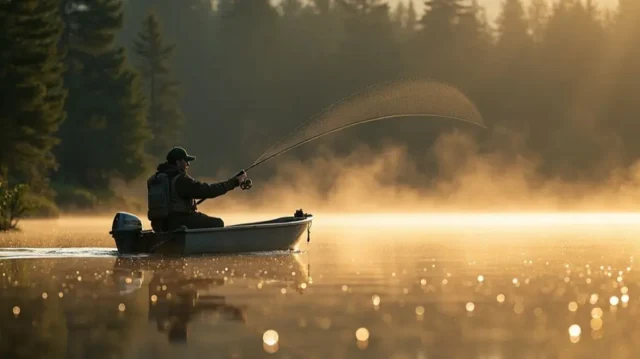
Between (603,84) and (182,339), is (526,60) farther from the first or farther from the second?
(182,339)

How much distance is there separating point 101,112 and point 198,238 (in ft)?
197

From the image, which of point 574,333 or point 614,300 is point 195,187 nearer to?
point 614,300

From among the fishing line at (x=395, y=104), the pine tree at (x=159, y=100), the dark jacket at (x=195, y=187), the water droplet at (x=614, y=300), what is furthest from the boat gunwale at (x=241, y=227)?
the pine tree at (x=159, y=100)

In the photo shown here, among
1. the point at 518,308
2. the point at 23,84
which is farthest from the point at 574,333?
the point at 23,84

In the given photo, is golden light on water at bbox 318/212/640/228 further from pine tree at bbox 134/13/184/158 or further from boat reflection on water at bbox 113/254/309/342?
pine tree at bbox 134/13/184/158

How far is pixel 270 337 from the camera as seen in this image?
1252cm

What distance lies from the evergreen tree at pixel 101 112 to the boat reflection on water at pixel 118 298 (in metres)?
59.2

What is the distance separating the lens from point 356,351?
11.6 meters

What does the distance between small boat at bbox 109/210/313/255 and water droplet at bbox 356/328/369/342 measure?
14.2 m

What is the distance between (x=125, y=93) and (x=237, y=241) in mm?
58666

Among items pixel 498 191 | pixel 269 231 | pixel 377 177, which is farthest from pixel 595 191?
pixel 269 231

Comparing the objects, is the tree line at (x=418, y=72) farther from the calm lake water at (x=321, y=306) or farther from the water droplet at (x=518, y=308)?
the water droplet at (x=518, y=308)

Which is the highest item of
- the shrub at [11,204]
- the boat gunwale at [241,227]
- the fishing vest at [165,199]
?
the shrub at [11,204]

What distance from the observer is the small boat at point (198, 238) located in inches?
1075
